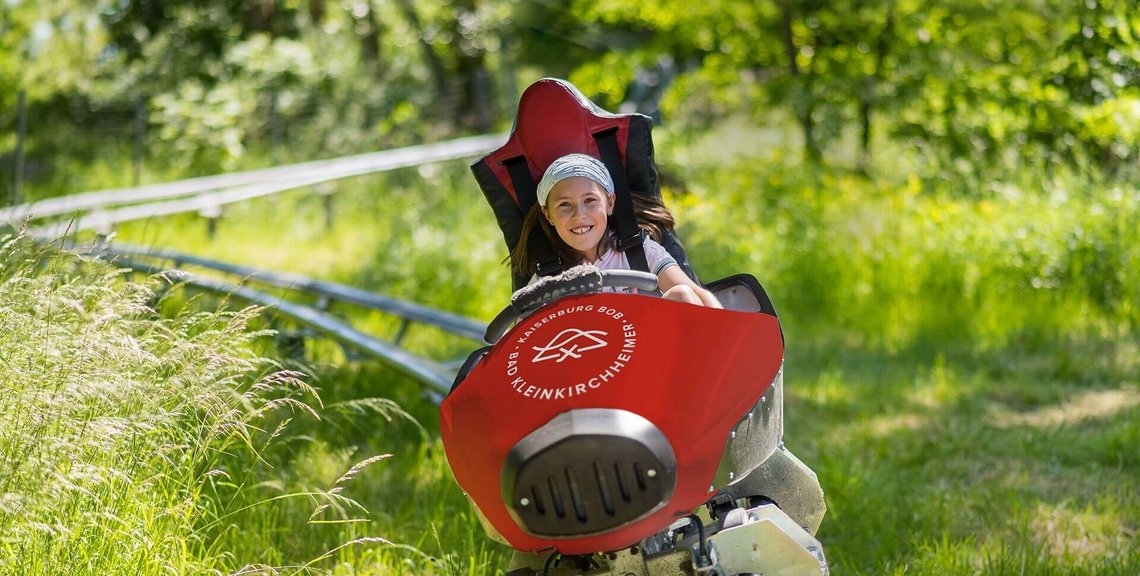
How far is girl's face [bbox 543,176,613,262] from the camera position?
9.87 feet

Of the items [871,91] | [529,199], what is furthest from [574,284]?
[871,91]

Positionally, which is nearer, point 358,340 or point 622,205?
point 622,205

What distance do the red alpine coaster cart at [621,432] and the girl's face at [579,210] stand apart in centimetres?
38

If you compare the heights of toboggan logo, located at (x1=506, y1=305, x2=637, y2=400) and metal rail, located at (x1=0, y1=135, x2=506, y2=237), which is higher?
toboggan logo, located at (x1=506, y1=305, x2=637, y2=400)

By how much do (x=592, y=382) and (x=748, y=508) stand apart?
65 cm

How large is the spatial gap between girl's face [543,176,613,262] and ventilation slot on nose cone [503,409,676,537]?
0.87 meters

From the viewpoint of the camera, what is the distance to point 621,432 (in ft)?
7.25

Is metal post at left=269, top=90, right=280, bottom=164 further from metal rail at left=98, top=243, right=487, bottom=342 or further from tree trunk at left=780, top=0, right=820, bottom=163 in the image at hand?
metal rail at left=98, top=243, right=487, bottom=342

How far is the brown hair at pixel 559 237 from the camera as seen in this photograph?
3244 millimetres

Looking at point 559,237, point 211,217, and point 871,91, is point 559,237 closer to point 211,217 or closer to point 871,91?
point 211,217

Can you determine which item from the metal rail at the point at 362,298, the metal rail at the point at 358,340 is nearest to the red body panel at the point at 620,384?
the metal rail at the point at 358,340

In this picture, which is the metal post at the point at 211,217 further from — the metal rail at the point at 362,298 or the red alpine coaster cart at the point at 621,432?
the red alpine coaster cart at the point at 621,432

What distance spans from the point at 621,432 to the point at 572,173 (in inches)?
38.6

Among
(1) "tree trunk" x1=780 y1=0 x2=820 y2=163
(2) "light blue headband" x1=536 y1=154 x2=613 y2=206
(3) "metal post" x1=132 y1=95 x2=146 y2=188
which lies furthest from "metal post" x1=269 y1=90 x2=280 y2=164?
(2) "light blue headband" x1=536 y1=154 x2=613 y2=206
